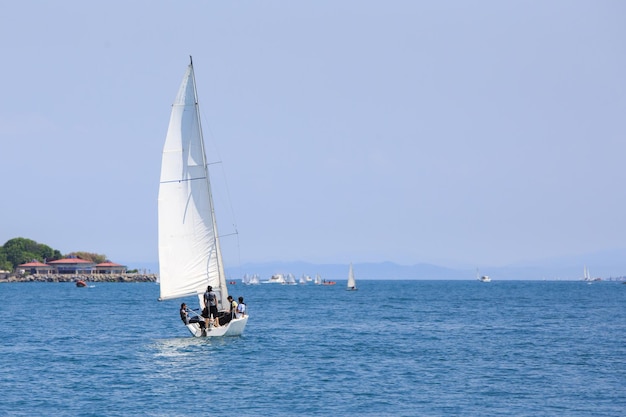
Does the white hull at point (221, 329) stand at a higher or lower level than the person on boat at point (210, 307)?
lower

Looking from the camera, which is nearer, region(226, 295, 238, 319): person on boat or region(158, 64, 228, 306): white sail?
region(158, 64, 228, 306): white sail

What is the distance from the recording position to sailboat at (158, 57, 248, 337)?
47.7 meters

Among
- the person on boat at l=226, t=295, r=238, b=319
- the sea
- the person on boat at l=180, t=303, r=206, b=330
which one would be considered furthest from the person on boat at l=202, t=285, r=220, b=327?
the sea

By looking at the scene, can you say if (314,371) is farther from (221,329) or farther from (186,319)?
(186,319)

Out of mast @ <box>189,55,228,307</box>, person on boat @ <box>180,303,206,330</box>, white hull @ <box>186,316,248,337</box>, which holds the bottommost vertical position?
white hull @ <box>186,316,248,337</box>

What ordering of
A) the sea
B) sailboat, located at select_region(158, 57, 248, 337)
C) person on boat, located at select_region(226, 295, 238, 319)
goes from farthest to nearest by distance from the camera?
person on boat, located at select_region(226, 295, 238, 319)
sailboat, located at select_region(158, 57, 248, 337)
the sea

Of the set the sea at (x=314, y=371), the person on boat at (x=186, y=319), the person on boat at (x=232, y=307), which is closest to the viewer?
the sea at (x=314, y=371)

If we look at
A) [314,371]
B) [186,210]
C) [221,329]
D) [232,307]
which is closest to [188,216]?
[186,210]

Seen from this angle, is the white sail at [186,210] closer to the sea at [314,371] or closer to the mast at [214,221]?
the mast at [214,221]

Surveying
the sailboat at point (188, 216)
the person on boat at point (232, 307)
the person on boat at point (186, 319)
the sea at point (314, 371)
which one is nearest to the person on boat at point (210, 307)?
the person on boat at point (186, 319)

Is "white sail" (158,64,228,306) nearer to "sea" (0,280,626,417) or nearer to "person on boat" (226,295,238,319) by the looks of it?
"person on boat" (226,295,238,319)

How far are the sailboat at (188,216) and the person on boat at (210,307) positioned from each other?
40 centimetres

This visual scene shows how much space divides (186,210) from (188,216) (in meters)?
0.36

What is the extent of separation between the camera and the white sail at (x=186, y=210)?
47.7m
